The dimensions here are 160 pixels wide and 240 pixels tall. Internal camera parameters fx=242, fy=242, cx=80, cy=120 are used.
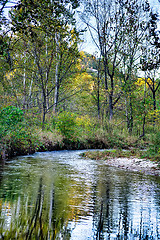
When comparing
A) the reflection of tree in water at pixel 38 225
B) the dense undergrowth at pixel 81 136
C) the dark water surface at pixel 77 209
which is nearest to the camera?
the reflection of tree in water at pixel 38 225

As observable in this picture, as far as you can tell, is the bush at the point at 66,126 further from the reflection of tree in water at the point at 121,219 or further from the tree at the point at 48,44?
the reflection of tree in water at the point at 121,219

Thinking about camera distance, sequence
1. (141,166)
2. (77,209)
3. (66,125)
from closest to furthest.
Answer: (77,209) < (141,166) < (66,125)

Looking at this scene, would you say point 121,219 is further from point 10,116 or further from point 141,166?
point 141,166

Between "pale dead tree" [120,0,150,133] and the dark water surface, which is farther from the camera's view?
"pale dead tree" [120,0,150,133]

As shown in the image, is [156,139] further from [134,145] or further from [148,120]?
[148,120]

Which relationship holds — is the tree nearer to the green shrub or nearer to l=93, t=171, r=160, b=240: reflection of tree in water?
the green shrub

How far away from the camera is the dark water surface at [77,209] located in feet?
8.91

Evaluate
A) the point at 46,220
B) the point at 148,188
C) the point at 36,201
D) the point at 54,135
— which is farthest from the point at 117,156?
the point at 46,220

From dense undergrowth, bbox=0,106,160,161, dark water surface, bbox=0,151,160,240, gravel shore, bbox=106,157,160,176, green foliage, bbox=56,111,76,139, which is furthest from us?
green foliage, bbox=56,111,76,139

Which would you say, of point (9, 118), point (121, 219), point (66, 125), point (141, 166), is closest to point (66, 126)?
point (66, 125)

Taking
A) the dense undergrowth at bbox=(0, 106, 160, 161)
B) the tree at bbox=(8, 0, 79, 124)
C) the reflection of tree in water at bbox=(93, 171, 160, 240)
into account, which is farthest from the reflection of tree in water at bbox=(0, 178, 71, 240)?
the dense undergrowth at bbox=(0, 106, 160, 161)

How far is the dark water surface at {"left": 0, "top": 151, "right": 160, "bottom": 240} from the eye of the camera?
107 inches

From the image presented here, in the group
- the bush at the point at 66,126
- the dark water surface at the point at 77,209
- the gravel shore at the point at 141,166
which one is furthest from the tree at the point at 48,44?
the gravel shore at the point at 141,166

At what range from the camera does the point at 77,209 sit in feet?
12.1
